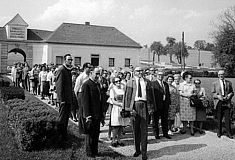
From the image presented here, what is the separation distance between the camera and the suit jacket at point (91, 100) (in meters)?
5.91

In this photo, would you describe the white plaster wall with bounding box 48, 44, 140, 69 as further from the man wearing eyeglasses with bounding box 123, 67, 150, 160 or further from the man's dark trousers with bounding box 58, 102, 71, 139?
the man wearing eyeglasses with bounding box 123, 67, 150, 160

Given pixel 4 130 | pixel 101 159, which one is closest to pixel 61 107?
pixel 101 159

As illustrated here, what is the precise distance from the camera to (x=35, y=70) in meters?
17.7

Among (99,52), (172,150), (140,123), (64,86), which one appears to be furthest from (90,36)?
(140,123)

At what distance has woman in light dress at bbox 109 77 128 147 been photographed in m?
7.29

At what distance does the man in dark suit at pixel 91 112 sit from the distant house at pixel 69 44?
33.7m

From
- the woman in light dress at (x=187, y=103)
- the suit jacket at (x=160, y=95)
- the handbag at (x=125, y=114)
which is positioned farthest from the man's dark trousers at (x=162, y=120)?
the handbag at (x=125, y=114)

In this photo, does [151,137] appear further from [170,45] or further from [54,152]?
[170,45]

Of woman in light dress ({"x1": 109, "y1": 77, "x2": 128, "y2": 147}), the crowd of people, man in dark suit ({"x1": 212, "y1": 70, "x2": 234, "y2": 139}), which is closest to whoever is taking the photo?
the crowd of people

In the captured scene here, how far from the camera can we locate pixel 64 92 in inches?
262

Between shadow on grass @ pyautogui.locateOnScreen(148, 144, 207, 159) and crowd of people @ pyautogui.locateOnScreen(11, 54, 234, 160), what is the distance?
33 centimetres

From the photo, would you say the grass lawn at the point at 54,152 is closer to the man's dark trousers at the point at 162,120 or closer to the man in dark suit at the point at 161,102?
the man's dark trousers at the point at 162,120

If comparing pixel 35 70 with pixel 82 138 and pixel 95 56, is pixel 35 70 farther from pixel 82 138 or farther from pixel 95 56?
pixel 95 56

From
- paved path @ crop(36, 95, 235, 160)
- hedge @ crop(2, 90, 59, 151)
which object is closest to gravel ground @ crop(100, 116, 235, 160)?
paved path @ crop(36, 95, 235, 160)
